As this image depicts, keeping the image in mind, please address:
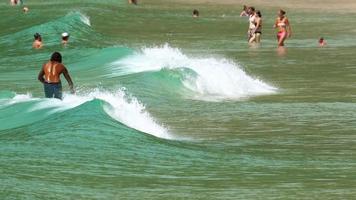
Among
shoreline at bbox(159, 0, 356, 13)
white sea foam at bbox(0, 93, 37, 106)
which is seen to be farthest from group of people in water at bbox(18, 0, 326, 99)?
shoreline at bbox(159, 0, 356, 13)

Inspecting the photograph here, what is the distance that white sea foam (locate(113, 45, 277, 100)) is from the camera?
25.0 m

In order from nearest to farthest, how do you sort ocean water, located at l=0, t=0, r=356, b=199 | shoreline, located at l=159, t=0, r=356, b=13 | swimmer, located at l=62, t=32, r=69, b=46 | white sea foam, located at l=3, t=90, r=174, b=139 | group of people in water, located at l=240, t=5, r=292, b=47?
ocean water, located at l=0, t=0, r=356, b=199 → white sea foam, located at l=3, t=90, r=174, b=139 → group of people in water, located at l=240, t=5, r=292, b=47 → swimmer, located at l=62, t=32, r=69, b=46 → shoreline, located at l=159, t=0, r=356, b=13

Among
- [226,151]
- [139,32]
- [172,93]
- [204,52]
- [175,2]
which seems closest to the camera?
[226,151]

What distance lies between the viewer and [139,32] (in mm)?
45125

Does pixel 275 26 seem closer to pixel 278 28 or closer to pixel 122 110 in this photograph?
pixel 278 28

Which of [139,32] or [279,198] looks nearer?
[279,198]

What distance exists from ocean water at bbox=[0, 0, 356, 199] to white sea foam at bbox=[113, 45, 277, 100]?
0.15ft

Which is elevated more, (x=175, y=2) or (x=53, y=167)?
(x=175, y=2)

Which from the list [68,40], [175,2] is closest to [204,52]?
[68,40]

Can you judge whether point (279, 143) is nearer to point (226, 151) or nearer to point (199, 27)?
point (226, 151)

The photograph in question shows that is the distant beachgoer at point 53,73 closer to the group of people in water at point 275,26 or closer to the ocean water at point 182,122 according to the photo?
the ocean water at point 182,122

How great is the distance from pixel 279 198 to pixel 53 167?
129 inches

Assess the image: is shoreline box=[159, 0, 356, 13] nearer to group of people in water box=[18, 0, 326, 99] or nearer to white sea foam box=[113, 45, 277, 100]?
group of people in water box=[18, 0, 326, 99]

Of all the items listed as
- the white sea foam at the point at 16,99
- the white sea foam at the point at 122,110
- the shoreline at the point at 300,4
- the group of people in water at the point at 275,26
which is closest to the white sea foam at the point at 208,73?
the white sea foam at the point at 122,110
